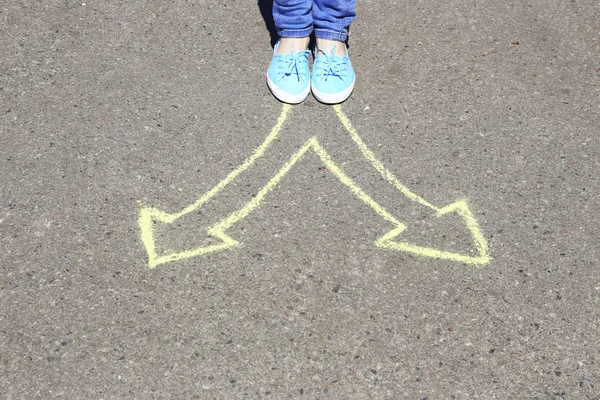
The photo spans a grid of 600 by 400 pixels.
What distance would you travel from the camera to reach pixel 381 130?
309 cm

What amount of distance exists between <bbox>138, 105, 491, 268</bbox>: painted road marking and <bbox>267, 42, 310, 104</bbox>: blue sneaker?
9.5 inches

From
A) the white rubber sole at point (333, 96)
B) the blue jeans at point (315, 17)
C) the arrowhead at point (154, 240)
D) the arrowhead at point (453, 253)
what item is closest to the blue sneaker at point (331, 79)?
the white rubber sole at point (333, 96)

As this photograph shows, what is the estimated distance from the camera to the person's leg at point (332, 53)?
10.3 ft

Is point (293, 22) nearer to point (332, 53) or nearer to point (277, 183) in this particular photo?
point (332, 53)

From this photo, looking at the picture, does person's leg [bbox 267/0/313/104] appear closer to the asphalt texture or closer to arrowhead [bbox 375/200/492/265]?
the asphalt texture

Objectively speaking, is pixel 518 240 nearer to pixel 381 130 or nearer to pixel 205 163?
pixel 381 130

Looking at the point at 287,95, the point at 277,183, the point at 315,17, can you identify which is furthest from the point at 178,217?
the point at 315,17

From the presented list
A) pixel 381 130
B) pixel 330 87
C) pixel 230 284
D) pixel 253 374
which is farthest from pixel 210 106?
pixel 253 374

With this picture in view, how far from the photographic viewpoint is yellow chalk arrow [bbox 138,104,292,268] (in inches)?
101

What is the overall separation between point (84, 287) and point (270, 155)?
1030mm

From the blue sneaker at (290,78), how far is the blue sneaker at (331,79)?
0.06 meters

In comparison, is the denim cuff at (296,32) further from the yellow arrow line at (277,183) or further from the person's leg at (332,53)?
the yellow arrow line at (277,183)

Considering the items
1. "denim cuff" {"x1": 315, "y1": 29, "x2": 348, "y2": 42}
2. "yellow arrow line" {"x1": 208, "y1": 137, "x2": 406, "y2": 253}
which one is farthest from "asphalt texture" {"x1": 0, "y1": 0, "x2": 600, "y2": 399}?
"denim cuff" {"x1": 315, "y1": 29, "x2": 348, "y2": 42}

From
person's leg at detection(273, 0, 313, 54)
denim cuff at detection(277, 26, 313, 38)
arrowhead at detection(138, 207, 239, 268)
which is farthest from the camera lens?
denim cuff at detection(277, 26, 313, 38)
